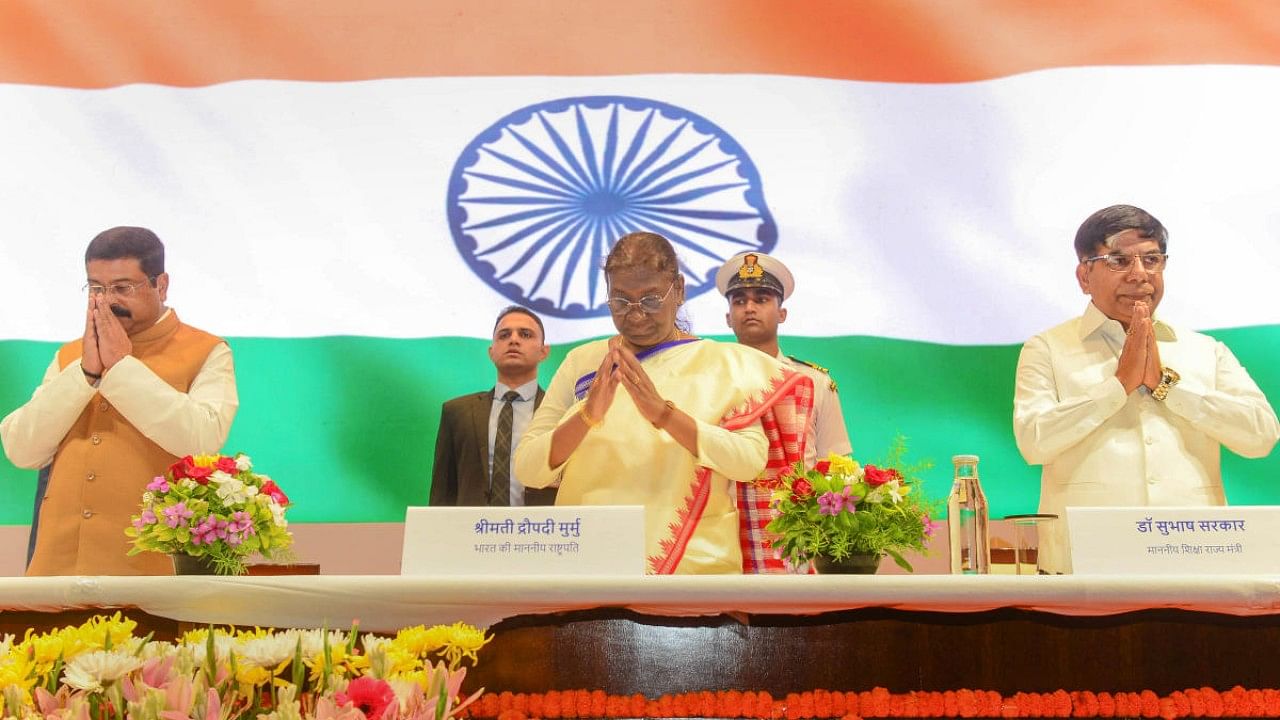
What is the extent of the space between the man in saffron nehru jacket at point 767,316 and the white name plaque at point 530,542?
1439 millimetres

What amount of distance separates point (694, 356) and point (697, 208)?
63.6 inches

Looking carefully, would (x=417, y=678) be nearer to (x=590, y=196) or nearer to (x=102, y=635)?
(x=102, y=635)

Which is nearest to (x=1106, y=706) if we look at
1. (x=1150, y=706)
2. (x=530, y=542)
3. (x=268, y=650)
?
(x=1150, y=706)

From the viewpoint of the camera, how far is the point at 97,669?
3.60ft

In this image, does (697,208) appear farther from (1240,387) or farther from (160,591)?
(160,591)

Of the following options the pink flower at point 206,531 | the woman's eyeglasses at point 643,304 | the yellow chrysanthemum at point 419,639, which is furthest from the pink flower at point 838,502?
the pink flower at point 206,531

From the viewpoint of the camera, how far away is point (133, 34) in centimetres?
441

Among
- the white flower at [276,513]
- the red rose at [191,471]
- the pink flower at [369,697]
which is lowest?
the pink flower at [369,697]

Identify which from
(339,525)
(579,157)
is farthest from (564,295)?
(339,525)

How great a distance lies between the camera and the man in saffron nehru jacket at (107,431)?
2.96 metres

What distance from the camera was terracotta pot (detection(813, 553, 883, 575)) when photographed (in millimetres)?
2176

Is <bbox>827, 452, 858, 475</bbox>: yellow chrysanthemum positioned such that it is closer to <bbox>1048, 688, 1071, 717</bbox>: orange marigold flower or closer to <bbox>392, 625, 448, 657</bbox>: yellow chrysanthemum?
<bbox>1048, 688, 1071, 717</bbox>: orange marigold flower

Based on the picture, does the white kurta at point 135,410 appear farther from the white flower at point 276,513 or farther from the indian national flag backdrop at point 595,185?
the indian national flag backdrop at point 595,185

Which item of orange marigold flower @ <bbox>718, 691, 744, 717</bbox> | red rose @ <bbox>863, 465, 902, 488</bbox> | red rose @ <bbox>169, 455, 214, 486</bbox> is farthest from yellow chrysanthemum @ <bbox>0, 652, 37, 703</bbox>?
red rose @ <bbox>863, 465, 902, 488</bbox>
